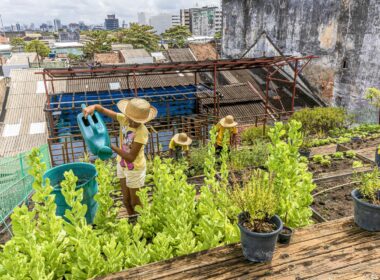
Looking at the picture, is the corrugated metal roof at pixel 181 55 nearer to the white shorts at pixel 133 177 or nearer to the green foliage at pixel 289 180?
the white shorts at pixel 133 177

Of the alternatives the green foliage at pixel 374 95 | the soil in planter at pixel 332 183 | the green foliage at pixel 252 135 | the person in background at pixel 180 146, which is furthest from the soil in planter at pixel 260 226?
the green foliage at pixel 374 95

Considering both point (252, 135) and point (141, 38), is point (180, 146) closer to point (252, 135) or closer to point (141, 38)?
point (252, 135)

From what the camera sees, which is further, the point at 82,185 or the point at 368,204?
the point at 82,185

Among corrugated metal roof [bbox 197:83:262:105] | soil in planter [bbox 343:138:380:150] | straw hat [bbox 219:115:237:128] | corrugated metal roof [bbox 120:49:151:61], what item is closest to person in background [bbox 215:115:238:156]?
straw hat [bbox 219:115:237:128]

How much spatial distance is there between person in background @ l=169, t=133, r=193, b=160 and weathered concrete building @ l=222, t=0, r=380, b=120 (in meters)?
10.2

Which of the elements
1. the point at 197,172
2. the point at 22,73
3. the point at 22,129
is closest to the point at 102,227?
the point at 197,172

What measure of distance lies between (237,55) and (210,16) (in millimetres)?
159271

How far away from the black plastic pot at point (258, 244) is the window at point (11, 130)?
856 inches

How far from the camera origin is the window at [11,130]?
20.6 meters

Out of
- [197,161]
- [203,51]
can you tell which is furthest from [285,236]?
[203,51]

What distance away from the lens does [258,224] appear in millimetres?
3076

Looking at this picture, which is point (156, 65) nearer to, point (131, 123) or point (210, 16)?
point (131, 123)

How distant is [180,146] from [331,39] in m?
11.9

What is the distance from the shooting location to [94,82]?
66.1 ft
